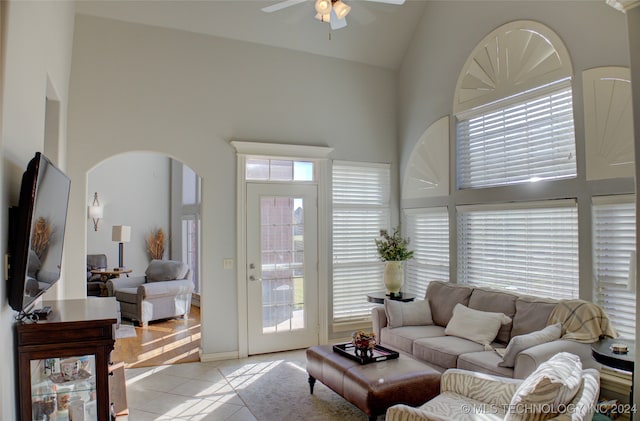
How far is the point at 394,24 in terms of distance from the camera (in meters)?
5.66

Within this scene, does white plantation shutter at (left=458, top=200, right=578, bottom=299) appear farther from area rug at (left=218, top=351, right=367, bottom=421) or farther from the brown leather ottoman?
area rug at (left=218, top=351, right=367, bottom=421)

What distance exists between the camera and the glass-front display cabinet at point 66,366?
227 centimetres

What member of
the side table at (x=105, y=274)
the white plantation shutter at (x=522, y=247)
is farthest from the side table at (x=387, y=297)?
the side table at (x=105, y=274)

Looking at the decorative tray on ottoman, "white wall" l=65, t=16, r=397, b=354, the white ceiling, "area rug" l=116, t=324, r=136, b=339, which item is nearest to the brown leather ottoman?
the decorative tray on ottoman

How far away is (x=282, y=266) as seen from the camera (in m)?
5.39

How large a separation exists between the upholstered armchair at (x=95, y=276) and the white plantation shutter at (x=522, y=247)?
21.3 feet

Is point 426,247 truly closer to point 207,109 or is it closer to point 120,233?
point 207,109

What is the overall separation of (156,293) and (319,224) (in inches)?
118

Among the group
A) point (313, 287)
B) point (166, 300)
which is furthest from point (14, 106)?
point (166, 300)

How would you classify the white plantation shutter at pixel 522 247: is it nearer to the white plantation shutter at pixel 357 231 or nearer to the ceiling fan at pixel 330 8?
the white plantation shutter at pixel 357 231

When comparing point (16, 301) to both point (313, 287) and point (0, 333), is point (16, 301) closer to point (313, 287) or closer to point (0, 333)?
point (0, 333)

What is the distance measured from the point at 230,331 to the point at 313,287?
1.15 meters

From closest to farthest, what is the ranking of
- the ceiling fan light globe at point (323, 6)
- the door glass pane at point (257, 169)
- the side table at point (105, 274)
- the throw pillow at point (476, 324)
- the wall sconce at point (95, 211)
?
the ceiling fan light globe at point (323, 6)
the throw pillow at point (476, 324)
the door glass pane at point (257, 169)
the side table at point (105, 274)
the wall sconce at point (95, 211)

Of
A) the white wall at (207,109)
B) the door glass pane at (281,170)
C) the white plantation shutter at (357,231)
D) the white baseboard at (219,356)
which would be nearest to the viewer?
the white wall at (207,109)
